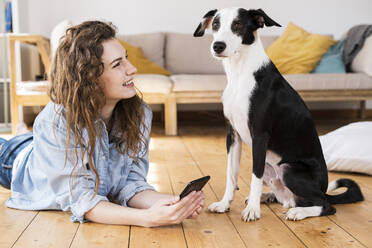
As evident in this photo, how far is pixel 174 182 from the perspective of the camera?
231 centimetres

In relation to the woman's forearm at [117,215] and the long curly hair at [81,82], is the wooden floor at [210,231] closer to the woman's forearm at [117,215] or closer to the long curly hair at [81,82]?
the woman's forearm at [117,215]

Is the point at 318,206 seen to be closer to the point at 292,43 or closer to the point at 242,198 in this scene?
the point at 242,198

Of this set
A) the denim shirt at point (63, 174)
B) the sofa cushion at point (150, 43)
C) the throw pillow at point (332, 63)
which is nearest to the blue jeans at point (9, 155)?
the denim shirt at point (63, 174)

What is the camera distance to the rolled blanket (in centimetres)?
438

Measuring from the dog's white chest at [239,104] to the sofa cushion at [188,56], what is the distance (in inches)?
123

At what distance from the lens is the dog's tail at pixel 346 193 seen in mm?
1842

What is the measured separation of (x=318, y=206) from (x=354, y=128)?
1225 millimetres

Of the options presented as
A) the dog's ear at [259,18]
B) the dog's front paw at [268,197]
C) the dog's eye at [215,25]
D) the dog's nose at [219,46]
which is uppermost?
the dog's ear at [259,18]

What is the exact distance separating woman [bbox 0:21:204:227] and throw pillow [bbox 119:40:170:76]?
2.71 metres

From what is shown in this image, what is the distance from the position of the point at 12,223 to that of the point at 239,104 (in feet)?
3.11

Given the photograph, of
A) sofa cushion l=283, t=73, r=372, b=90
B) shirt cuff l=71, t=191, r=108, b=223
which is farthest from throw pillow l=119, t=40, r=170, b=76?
shirt cuff l=71, t=191, r=108, b=223

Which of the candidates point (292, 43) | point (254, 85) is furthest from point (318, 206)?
point (292, 43)

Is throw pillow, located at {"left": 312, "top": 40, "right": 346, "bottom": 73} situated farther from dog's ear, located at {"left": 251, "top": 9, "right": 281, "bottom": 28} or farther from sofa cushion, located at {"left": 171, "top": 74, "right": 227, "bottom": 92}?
dog's ear, located at {"left": 251, "top": 9, "right": 281, "bottom": 28}

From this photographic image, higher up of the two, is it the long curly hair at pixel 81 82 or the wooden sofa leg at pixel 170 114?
the long curly hair at pixel 81 82
